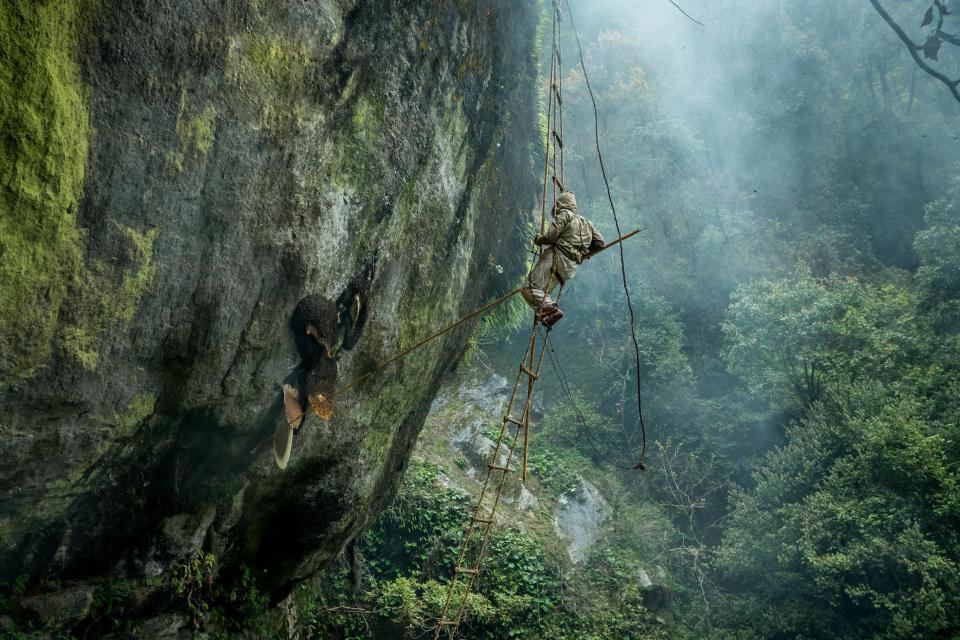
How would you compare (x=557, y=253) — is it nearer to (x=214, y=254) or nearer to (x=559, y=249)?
(x=559, y=249)

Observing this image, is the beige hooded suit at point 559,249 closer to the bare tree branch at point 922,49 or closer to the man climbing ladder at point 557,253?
the man climbing ladder at point 557,253

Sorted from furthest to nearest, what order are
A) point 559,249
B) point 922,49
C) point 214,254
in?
point 559,249 < point 214,254 < point 922,49

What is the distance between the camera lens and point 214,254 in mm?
4426

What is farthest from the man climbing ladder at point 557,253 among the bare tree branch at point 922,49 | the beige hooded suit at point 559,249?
the bare tree branch at point 922,49

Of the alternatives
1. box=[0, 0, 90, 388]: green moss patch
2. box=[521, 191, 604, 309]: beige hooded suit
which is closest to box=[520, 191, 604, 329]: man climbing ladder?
box=[521, 191, 604, 309]: beige hooded suit

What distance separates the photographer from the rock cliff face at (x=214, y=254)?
11.3ft

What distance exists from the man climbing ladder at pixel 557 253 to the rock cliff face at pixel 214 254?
154 cm

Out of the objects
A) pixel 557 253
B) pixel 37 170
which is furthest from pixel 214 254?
pixel 557 253

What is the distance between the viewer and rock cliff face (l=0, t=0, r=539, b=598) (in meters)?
3.44

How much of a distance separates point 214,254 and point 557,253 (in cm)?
276

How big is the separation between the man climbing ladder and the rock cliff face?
1541 millimetres

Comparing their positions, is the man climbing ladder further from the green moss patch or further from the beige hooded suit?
the green moss patch

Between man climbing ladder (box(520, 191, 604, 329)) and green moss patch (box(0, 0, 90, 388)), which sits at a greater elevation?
man climbing ladder (box(520, 191, 604, 329))

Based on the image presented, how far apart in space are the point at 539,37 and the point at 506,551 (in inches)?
377
